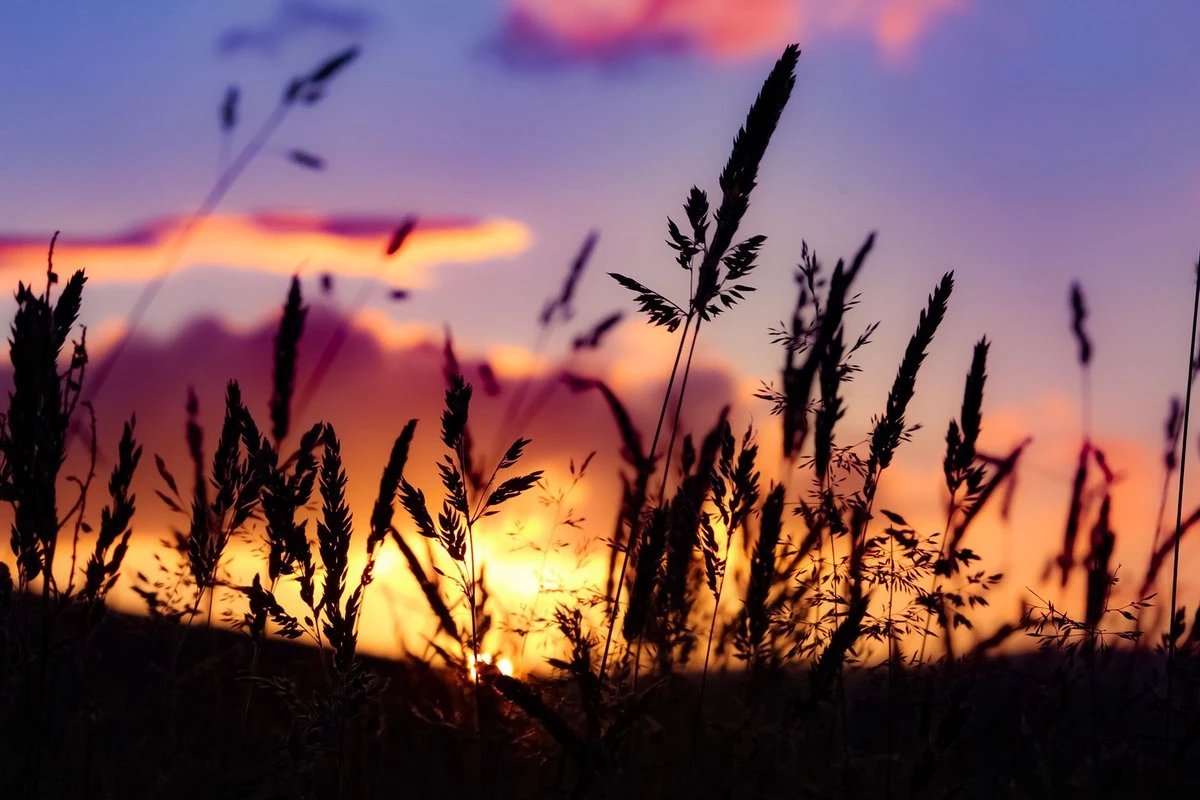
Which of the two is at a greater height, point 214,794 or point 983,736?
point 983,736

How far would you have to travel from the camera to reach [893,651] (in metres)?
3.36

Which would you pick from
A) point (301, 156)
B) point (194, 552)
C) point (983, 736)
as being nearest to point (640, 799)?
point (194, 552)

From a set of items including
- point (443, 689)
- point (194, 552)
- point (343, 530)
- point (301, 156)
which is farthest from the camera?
point (301, 156)

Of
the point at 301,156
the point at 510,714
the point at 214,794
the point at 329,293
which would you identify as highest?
the point at 301,156

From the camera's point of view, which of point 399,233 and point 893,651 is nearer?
point 893,651

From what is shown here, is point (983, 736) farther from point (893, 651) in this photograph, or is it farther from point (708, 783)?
point (893, 651)

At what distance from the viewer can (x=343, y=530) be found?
223 cm

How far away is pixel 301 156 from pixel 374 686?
3274 mm

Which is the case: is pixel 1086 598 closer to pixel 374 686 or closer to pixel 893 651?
pixel 893 651

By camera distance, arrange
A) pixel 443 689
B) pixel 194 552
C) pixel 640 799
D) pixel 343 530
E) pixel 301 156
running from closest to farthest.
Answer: pixel 343 530 → pixel 194 552 → pixel 640 799 → pixel 443 689 → pixel 301 156

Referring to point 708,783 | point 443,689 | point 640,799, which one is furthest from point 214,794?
point 708,783

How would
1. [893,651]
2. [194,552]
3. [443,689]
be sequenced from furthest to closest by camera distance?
1. [443,689]
2. [893,651]
3. [194,552]

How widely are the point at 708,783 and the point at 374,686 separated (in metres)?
2.47

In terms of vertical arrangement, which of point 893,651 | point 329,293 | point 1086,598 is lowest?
point 893,651
